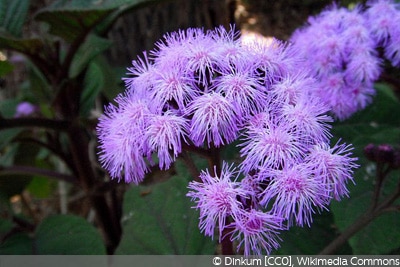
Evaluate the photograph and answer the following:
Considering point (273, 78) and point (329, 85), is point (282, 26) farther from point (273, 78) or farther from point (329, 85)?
point (273, 78)

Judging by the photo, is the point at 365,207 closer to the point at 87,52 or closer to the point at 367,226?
the point at 367,226

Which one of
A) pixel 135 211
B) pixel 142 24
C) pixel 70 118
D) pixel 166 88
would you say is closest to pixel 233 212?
pixel 166 88

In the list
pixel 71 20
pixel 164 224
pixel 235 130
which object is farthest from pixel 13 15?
pixel 235 130

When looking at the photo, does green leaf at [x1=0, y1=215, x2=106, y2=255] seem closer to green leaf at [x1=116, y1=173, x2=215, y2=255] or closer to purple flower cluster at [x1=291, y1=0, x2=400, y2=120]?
green leaf at [x1=116, y1=173, x2=215, y2=255]

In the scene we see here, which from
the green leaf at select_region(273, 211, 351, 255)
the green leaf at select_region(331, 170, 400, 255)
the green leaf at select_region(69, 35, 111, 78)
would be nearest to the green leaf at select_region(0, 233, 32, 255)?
the green leaf at select_region(69, 35, 111, 78)

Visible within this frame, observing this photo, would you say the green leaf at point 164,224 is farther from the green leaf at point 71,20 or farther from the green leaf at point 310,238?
the green leaf at point 71,20

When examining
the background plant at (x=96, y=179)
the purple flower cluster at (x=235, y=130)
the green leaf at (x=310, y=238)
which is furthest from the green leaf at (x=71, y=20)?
the green leaf at (x=310, y=238)

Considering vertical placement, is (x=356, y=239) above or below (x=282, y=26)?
below
